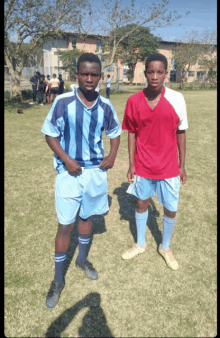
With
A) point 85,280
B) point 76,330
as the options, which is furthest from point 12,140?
point 76,330

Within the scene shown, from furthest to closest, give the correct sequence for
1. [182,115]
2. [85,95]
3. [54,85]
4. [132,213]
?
[54,85] → [132,213] → [182,115] → [85,95]

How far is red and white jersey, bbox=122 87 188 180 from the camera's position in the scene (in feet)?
7.99

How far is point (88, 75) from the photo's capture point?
2045 mm

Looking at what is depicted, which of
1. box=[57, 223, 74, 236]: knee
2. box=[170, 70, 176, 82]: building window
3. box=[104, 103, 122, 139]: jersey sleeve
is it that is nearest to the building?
box=[170, 70, 176, 82]: building window

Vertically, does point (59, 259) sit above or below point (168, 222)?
below

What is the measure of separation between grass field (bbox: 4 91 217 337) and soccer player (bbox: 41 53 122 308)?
256 millimetres

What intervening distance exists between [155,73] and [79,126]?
0.91m

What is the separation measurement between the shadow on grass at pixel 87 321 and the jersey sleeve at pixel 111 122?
1.68 meters

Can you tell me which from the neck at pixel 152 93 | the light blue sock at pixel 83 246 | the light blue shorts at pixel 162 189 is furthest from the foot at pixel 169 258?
the neck at pixel 152 93

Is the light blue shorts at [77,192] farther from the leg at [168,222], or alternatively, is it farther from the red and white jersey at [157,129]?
the leg at [168,222]

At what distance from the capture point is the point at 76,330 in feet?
7.02

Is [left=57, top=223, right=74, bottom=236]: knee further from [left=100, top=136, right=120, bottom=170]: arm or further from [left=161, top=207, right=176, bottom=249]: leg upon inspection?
[left=161, top=207, right=176, bottom=249]: leg

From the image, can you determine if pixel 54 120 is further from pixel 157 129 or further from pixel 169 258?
pixel 169 258

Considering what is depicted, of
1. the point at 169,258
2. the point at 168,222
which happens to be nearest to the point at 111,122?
the point at 168,222
